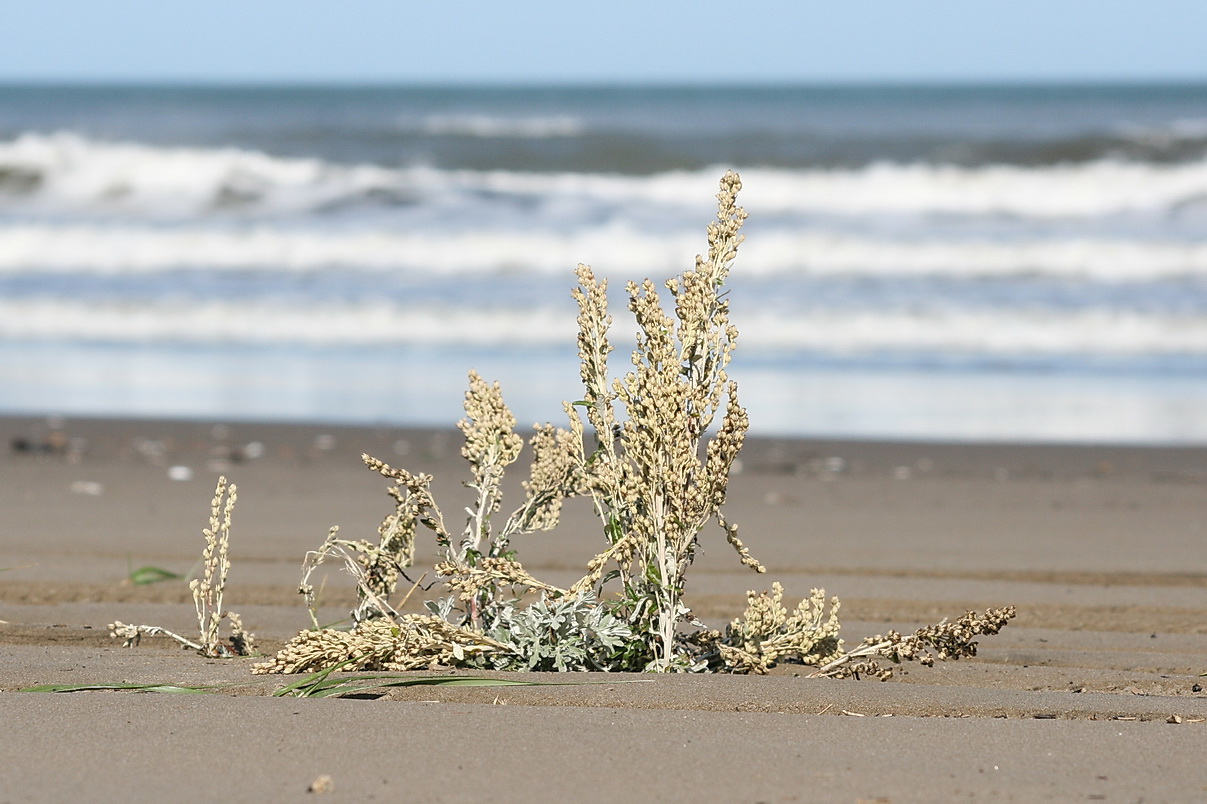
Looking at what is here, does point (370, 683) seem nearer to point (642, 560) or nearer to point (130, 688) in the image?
point (130, 688)

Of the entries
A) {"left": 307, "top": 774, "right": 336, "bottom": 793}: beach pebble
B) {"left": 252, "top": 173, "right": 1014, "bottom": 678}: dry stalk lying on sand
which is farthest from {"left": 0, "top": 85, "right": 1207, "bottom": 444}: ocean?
{"left": 307, "top": 774, "right": 336, "bottom": 793}: beach pebble

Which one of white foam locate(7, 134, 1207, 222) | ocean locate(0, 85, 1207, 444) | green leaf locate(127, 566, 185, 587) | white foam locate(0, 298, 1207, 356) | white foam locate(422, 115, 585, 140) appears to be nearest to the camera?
green leaf locate(127, 566, 185, 587)

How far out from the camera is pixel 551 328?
43.2ft

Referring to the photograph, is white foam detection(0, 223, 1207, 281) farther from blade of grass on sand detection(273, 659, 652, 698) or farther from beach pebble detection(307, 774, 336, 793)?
beach pebble detection(307, 774, 336, 793)

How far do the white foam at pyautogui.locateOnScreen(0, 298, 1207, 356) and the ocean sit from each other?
45 millimetres

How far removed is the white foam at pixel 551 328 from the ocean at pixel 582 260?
0.04 metres

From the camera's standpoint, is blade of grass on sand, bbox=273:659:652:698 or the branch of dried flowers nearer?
blade of grass on sand, bbox=273:659:652:698

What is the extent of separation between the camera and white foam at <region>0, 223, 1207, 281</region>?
17.0 meters

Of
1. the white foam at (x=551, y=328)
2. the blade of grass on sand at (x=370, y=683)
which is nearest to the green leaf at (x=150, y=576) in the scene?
the blade of grass on sand at (x=370, y=683)

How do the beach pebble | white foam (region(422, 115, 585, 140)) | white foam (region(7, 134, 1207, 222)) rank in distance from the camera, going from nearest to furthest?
1. the beach pebble
2. white foam (region(7, 134, 1207, 222))
3. white foam (region(422, 115, 585, 140))

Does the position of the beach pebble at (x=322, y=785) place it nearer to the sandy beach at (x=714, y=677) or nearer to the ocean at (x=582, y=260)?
the sandy beach at (x=714, y=677)

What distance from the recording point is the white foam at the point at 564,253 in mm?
17047

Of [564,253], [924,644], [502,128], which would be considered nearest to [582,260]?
[564,253]

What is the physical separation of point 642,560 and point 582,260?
15.3m
